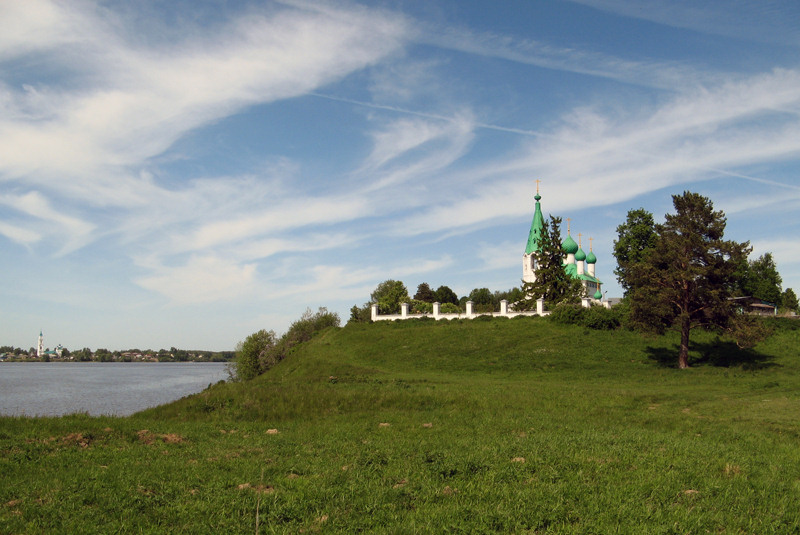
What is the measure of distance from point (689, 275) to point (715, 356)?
776 centimetres

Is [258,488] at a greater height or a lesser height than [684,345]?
lesser

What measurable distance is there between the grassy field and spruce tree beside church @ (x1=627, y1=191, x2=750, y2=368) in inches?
429

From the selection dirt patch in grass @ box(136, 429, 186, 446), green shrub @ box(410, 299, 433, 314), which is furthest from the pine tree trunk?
green shrub @ box(410, 299, 433, 314)

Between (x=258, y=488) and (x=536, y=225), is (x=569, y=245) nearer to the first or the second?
(x=536, y=225)

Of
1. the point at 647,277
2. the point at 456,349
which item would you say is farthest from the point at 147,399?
the point at 647,277

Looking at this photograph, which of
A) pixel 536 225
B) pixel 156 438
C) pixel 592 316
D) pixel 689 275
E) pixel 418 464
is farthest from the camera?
pixel 536 225

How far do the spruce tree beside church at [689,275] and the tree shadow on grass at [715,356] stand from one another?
1796 millimetres

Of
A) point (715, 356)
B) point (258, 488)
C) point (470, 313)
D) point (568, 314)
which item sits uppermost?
point (470, 313)

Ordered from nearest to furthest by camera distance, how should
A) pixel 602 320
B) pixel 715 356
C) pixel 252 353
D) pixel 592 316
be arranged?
pixel 715 356 < pixel 602 320 < pixel 592 316 < pixel 252 353

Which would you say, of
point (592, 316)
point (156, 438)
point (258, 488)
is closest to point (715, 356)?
point (592, 316)

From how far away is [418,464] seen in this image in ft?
39.1

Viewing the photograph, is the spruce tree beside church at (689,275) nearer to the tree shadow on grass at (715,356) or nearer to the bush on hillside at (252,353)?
the tree shadow on grass at (715,356)

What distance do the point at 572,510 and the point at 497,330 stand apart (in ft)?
142

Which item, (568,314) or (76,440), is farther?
(568,314)
